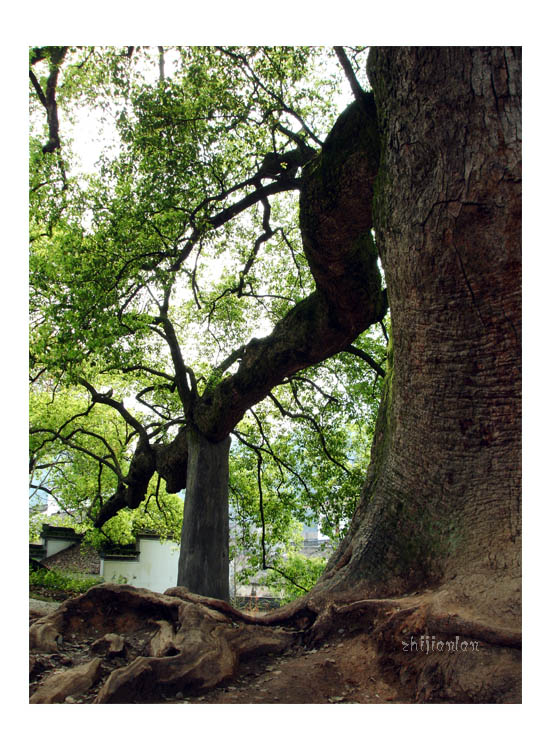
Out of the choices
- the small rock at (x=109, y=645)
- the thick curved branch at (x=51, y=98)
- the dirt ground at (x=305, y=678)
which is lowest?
the dirt ground at (x=305, y=678)

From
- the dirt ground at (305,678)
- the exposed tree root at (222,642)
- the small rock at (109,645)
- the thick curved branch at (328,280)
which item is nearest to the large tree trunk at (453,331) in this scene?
the exposed tree root at (222,642)

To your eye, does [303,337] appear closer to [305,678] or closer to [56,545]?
[305,678]

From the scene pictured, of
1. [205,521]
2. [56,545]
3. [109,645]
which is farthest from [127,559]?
[109,645]

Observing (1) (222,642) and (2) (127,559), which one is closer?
(1) (222,642)

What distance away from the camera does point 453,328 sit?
9.50 ft

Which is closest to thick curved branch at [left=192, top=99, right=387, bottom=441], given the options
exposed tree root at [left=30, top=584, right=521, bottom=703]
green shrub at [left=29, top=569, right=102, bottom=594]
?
exposed tree root at [left=30, top=584, right=521, bottom=703]

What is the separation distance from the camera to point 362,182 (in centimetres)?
367

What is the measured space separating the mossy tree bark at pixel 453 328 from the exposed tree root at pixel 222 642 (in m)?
0.19

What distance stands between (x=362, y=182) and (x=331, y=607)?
2661 mm

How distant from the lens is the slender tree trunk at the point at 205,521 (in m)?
6.82

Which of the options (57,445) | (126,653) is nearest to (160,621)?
(126,653)

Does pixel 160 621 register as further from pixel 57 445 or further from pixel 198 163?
pixel 57 445

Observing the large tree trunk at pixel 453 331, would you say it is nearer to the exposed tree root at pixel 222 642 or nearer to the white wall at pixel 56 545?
the exposed tree root at pixel 222 642

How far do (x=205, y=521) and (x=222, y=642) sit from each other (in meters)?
4.27
